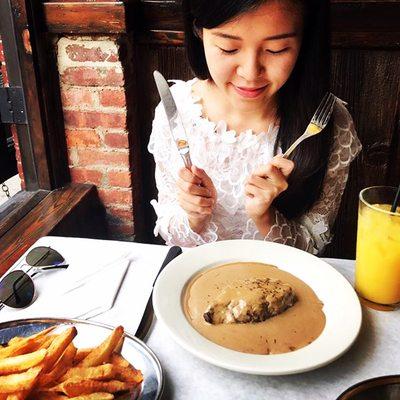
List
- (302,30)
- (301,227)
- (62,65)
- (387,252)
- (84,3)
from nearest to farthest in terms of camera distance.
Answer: (387,252)
(302,30)
(301,227)
(84,3)
(62,65)

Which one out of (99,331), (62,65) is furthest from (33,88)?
(99,331)

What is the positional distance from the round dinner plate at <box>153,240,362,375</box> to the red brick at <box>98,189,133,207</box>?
44.6 inches

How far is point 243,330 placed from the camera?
34.1 inches

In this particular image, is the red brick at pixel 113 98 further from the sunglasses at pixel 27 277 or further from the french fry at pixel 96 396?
the french fry at pixel 96 396

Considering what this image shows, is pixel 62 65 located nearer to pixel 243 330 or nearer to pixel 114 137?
pixel 114 137

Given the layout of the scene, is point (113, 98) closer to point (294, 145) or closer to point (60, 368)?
point (294, 145)

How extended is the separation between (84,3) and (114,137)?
1.89ft

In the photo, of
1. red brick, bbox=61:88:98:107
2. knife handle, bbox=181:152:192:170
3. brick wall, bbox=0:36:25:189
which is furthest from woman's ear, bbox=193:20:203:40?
brick wall, bbox=0:36:25:189

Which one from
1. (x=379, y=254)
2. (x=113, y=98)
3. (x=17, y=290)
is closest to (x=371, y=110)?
(x=113, y=98)

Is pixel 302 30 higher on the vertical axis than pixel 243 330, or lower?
higher

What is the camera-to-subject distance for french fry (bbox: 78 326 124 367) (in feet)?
2.48

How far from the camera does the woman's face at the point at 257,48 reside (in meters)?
1.22

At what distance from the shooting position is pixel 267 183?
128cm

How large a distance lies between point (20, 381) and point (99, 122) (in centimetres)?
154
